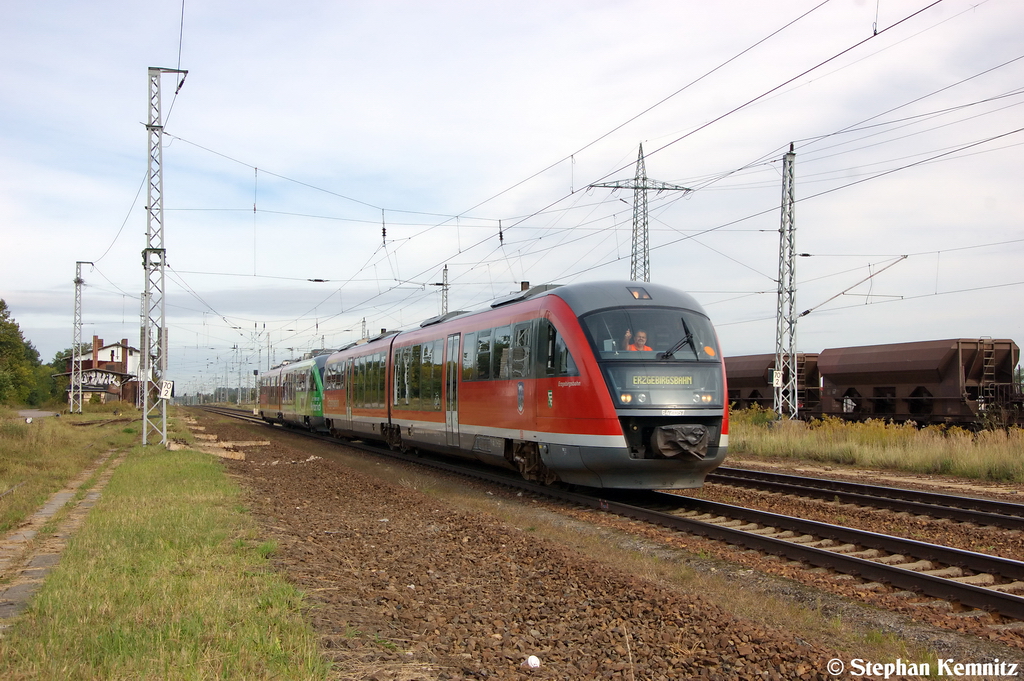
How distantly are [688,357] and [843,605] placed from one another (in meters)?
5.40

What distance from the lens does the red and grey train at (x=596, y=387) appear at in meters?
11.0

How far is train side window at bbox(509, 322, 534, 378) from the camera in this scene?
1312 cm

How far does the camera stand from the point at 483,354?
49.4ft

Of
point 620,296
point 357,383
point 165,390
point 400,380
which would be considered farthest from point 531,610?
point 357,383

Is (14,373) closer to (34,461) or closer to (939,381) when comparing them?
(34,461)

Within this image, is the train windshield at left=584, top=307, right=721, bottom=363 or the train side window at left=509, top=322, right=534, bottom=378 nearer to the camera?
the train windshield at left=584, top=307, right=721, bottom=363

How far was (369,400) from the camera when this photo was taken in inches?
952

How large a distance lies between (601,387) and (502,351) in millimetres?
3554

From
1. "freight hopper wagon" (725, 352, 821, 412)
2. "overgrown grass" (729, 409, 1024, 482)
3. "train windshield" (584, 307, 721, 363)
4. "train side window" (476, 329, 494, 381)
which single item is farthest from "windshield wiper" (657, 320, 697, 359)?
"freight hopper wagon" (725, 352, 821, 412)

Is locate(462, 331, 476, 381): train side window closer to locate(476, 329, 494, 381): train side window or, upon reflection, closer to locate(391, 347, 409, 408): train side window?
locate(476, 329, 494, 381): train side window

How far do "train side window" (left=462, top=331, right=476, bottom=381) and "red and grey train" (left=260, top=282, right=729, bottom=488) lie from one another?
0.02 m

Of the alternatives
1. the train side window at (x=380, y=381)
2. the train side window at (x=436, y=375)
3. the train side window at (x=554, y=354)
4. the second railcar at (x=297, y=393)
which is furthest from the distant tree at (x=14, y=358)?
the train side window at (x=554, y=354)

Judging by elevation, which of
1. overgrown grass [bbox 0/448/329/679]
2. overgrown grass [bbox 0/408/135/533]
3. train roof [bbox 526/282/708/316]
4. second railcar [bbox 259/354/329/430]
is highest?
train roof [bbox 526/282/708/316]

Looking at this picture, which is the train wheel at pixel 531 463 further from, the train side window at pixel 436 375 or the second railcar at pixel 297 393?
the second railcar at pixel 297 393
